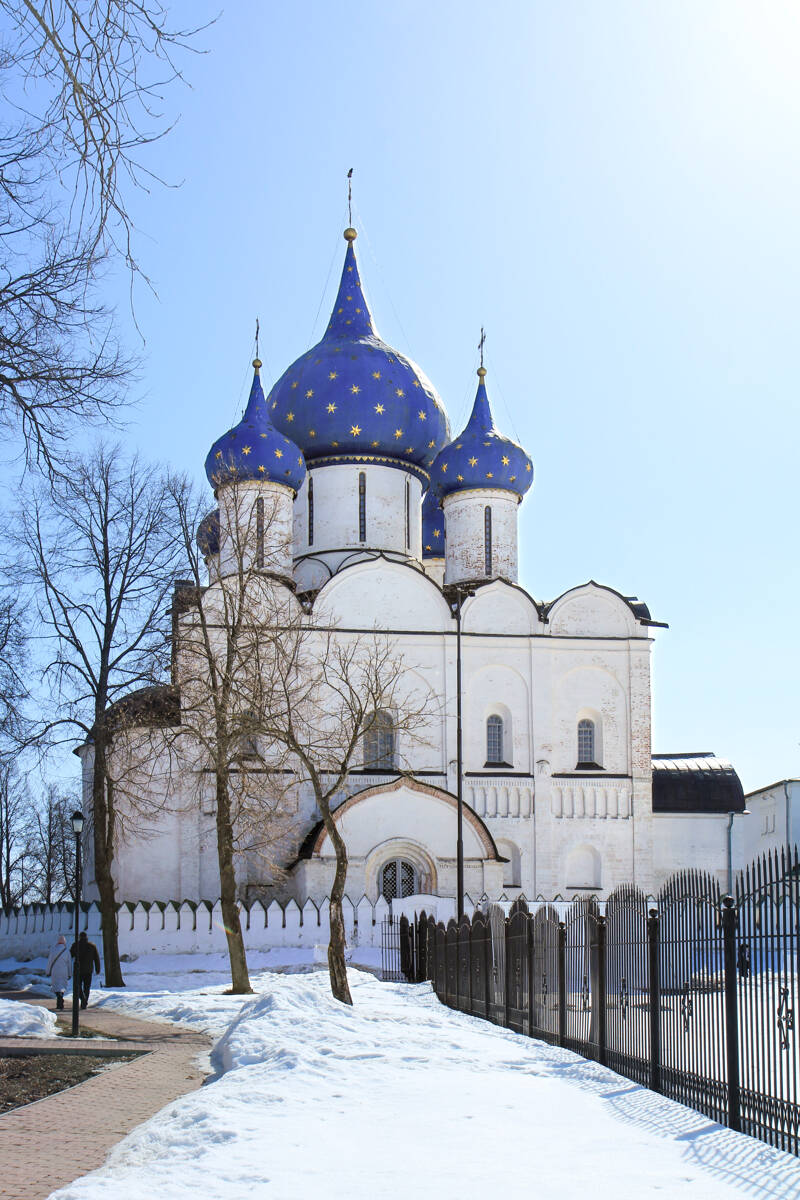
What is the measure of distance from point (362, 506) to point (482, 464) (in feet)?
11.3

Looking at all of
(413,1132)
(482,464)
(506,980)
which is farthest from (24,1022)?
(482,464)

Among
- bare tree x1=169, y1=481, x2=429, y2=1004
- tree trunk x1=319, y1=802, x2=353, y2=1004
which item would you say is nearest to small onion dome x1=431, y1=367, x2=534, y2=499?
bare tree x1=169, y1=481, x2=429, y2=1004

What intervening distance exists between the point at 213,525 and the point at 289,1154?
19.4 m

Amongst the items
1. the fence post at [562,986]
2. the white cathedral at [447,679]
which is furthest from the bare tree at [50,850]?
the fence post at [562,986]

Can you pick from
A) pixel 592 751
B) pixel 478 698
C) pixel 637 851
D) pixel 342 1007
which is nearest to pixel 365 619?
pixel 478 698

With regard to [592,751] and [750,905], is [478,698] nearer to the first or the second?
[592,751]

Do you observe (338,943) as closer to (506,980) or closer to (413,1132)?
(506,980)

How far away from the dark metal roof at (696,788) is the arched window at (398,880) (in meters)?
8.07

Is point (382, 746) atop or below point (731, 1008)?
atop

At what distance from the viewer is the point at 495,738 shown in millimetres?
33844

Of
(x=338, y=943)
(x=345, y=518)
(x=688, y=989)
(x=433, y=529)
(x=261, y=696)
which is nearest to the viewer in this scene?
(x=688, y=989)

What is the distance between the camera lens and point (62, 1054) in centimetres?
1227

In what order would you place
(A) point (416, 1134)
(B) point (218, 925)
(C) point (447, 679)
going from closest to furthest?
(A) point (416, 1134)
(B) point (218, 925)
(C) point (447, 679)

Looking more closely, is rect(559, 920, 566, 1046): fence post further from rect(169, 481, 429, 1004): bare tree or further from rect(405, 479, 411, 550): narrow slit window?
rect(405, 479, 411, 550): narrow slit window
